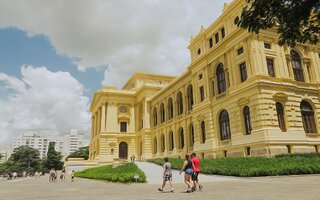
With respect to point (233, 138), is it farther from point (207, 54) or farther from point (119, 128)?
point (119, 128)

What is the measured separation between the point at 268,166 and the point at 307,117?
1096cm

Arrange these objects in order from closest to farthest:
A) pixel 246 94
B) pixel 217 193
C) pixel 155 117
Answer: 1. pixel 217 193
2. pixel 246 94
3. pixel 155 117

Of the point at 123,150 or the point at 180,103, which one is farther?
the point at 123,150

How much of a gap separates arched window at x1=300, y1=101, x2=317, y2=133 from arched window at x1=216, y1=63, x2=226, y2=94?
26.9 ft

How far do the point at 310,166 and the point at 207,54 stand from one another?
18405 millimetres

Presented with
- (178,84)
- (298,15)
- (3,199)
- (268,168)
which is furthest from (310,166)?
(178,84)

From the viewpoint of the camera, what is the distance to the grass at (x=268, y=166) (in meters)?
17.6

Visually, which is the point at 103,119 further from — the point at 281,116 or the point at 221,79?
the point at 281,116

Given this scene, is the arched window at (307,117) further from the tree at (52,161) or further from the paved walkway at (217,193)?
the tree at (52,161)

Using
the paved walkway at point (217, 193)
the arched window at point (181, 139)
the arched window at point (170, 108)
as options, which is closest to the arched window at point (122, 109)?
the arched window at point (170, 108)

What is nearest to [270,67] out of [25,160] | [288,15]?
[288,15]

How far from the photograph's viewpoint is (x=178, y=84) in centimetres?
4353

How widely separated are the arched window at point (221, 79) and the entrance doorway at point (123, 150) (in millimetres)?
30675

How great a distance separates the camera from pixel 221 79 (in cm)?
3112
